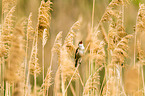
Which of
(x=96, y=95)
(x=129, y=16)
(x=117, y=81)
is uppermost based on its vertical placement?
(x=129, y=16)

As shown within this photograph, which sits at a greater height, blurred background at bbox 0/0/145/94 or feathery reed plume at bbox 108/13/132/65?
blurred background at bbox 0/0/145/94

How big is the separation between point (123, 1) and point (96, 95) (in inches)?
60.1

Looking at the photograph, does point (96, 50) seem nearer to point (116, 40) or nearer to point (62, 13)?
point (116, 40)

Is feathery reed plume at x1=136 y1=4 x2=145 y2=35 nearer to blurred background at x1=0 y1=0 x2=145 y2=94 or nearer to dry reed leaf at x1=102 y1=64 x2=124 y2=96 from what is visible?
dry reed leaf at x1=102 y1=64 x2=124 y2=96

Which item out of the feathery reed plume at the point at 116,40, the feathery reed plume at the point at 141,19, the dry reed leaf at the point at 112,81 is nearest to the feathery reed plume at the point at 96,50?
the feathery reed plume at the point at 116,40

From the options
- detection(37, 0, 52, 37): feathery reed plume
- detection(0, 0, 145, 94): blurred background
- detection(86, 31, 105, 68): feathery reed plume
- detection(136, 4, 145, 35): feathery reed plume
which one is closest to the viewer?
detection(37, 0, 52, 37): feathery reed plume

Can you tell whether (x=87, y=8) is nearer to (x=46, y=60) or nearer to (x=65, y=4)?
(x=65, y=4)

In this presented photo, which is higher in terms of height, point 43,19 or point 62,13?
point 62,13

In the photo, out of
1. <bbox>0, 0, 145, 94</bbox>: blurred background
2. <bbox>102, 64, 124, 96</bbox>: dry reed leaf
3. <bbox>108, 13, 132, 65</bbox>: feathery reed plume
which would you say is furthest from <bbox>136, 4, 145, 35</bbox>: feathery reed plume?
<bbox>0, 0, 145, 94</bbox>: blurred background

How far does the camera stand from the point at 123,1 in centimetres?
313

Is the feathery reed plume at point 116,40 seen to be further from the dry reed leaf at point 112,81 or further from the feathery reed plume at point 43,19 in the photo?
the feathery reed plume at point 43,19

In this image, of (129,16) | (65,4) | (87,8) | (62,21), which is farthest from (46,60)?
(129,16)

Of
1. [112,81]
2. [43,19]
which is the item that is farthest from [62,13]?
[112,81]

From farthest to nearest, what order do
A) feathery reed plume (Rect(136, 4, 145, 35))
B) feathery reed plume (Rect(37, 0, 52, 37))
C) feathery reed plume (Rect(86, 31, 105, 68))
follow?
feathery reed plume (Rect(136, 4, 145, 35))
feathery reed plume (Rect(86, 31, 105, 68))
feathery reed plume (Rect(37, 0, 52, 37))
